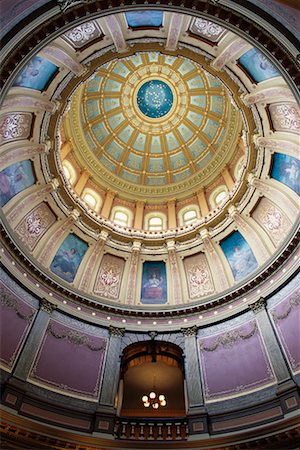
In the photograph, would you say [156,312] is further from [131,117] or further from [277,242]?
[131,117]

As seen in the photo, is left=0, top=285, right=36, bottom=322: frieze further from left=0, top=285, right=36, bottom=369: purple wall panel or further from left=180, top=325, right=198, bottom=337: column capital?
left=180, top=325, right=198, bottom=337: column capital

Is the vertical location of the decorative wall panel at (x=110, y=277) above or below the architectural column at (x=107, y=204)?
below

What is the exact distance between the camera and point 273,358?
564 inches

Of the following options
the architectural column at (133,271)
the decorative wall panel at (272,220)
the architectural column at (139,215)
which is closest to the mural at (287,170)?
the decorative wall panel at (272,220)

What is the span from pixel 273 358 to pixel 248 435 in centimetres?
325

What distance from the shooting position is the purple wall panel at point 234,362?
14484mm

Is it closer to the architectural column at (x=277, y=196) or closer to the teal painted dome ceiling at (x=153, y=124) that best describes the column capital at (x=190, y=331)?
the architectural column at (x=277, y=196)

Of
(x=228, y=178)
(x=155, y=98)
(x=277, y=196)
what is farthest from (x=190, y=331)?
(x=155, y=98)

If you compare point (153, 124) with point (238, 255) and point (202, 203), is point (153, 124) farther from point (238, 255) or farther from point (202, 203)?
point (238, 255)

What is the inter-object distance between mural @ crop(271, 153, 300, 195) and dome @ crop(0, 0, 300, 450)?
0.09 metres

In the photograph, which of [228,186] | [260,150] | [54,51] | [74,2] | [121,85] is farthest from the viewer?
[121,85]

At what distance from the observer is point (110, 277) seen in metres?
20.7

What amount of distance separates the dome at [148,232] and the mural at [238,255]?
3.2 inches

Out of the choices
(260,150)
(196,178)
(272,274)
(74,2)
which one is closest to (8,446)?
(272,274)
